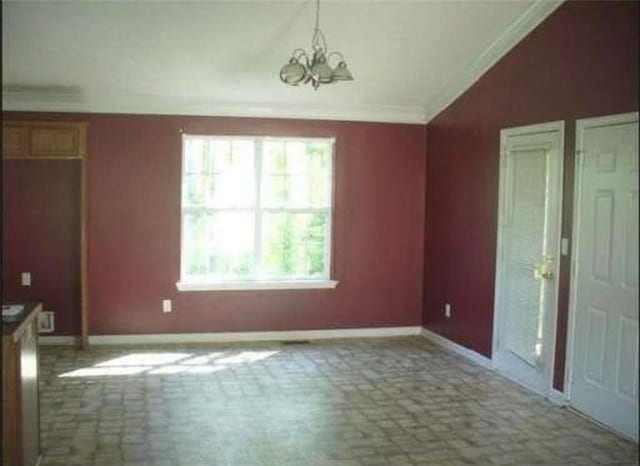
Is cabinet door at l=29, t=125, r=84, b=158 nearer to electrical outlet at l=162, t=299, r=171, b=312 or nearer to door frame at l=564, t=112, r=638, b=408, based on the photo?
electrical outlet at l=162, t=299, r=171, b=312

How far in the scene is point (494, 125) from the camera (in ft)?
18.5

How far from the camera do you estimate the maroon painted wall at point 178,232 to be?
627cm

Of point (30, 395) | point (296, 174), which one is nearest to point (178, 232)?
point (296, 174)

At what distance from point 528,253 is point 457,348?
1365 millimetres

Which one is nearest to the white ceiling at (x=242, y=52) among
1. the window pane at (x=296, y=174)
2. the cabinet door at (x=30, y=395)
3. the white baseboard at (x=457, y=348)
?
the window pane at (x=296, y=174)

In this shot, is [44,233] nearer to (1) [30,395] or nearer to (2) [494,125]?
(1) [30,395]

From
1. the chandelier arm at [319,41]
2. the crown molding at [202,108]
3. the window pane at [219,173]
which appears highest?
the chandelier arm at [319,41]

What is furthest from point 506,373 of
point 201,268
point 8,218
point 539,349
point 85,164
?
point 8,218

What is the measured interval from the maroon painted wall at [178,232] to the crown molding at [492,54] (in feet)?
1.58

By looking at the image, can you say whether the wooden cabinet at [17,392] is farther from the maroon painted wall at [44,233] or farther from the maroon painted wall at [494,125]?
the maroon painted wall at [494,125]

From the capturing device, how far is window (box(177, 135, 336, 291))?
652 centimetres

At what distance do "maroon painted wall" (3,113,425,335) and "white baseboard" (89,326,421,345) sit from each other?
52mm

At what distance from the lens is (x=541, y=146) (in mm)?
5004

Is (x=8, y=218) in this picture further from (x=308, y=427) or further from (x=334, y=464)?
(x=334, y=464)
